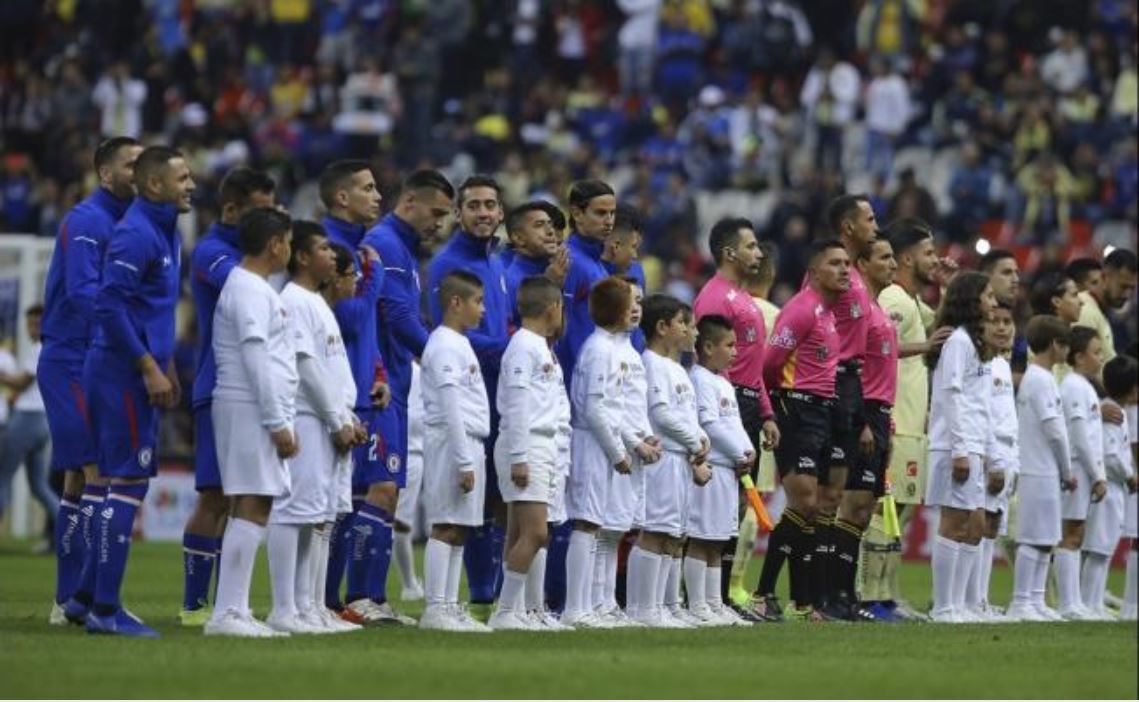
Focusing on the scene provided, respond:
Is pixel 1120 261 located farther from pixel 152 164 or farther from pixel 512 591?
pixel 152 164

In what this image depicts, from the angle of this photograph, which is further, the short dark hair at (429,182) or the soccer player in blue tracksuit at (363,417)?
the short dark hair at (429,182)

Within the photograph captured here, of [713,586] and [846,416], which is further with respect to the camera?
[846,416]

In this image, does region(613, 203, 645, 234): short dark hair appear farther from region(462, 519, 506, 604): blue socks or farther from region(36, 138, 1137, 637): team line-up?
region(462, 519, 506, 604): blue socks

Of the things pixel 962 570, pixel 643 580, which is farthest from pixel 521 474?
pixel 962 570

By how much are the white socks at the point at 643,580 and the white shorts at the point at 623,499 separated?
1.00 ft

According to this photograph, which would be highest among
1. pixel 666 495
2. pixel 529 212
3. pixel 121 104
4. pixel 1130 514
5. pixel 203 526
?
pixel 121 104

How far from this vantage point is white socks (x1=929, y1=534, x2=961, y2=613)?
1698cm

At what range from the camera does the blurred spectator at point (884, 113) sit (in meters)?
34.6

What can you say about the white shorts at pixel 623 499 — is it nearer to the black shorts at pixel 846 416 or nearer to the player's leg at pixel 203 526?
the black shorts at pixel 846 416

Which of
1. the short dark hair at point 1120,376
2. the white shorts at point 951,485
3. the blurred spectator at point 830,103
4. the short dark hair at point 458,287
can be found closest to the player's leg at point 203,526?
A: the short dark hair at point 458,287

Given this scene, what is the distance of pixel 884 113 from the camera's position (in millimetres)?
35094

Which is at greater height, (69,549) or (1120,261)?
(1120,261)

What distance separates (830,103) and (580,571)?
2061 cm

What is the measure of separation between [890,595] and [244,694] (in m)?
7.28
